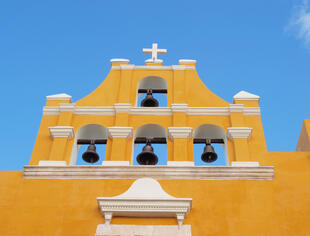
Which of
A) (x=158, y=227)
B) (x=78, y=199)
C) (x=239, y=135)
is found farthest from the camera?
(x=239, y=135)

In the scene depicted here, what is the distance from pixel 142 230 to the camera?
27.1ft

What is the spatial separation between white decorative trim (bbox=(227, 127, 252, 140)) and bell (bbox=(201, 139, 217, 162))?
18.5 inches

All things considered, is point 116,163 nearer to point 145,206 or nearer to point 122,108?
point 145,206

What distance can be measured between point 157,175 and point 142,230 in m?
1.31

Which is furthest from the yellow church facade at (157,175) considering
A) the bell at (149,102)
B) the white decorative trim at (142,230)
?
the bell at (149,102)

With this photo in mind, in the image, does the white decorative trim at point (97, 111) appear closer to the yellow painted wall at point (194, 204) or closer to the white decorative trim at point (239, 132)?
the yellow painted wall at point (194, 204)

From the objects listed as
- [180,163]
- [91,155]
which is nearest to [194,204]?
[180,163]

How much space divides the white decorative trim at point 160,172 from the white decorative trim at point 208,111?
166 centimetres

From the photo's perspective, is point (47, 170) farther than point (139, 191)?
Yes

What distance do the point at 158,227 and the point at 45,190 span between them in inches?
86.2

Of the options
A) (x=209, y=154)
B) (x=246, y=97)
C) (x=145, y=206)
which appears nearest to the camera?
(x=145, y=206)

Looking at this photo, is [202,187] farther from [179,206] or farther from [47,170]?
[47,170]

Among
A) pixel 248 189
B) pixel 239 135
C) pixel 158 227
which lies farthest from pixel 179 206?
pixel 239 135

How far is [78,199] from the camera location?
8.94m
